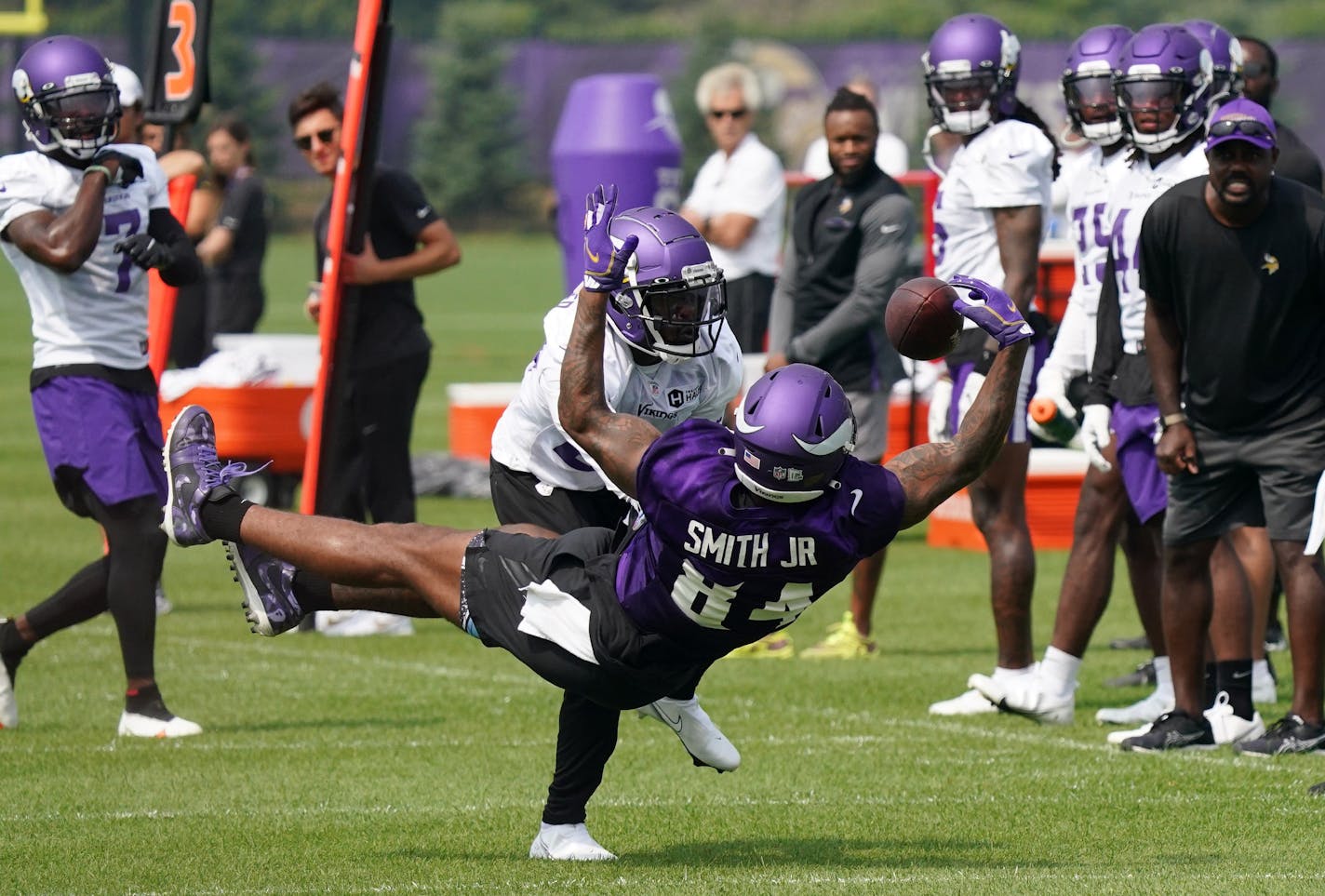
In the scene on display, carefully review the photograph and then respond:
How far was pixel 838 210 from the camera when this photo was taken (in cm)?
939

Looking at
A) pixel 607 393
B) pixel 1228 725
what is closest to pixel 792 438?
pixel 607 393

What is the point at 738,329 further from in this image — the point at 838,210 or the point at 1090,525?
the point at 1090,525

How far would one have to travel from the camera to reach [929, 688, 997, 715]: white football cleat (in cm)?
814

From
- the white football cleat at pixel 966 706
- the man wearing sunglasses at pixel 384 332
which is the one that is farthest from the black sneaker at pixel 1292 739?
the man wearing sunglasses at pixel 384 332

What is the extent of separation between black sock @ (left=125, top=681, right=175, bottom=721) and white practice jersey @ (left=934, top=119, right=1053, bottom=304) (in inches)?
125

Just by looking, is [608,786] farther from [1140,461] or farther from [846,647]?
[846,647]

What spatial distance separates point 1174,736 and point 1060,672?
2.10 ft

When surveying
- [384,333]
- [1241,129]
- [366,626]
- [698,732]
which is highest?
[1241,129]

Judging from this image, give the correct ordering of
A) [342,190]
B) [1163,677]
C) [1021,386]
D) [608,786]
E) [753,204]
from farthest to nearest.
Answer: [753,204]
[342,190]
[1021,386]
[1163,677]
[608,786]

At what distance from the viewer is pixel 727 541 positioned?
527 centimetres

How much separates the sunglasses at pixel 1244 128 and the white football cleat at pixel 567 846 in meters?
2.89

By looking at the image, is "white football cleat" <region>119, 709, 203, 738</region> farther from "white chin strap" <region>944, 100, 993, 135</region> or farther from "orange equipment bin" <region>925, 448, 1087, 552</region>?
"orange equipment bin" <region>925, 448, 1087, 552</region>

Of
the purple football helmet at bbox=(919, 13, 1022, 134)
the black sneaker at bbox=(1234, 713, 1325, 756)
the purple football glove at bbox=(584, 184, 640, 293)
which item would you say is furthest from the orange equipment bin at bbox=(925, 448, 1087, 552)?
the purple football glove at bbox=(584, 184, 640, 293)

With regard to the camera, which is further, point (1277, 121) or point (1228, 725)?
point (1277, 121)
